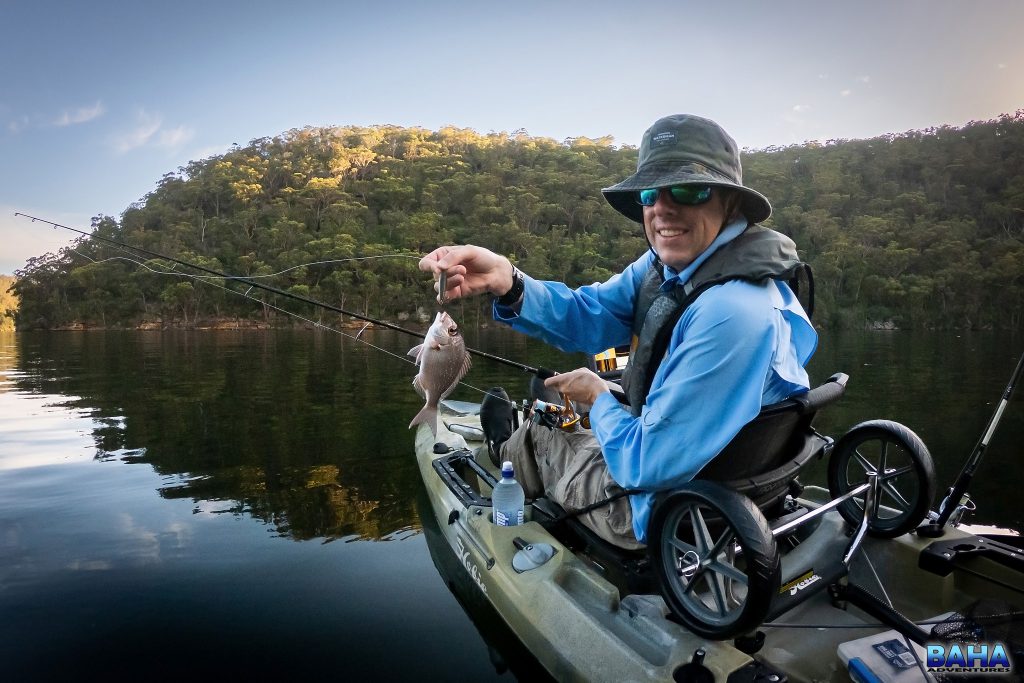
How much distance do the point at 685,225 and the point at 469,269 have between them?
3.98 feet

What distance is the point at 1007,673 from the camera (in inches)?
87.9

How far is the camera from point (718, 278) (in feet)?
7.46

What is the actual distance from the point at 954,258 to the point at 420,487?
6582 cm

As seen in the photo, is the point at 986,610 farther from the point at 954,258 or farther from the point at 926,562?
the point at 954,258

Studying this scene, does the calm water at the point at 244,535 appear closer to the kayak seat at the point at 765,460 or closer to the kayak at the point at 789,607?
the kayak at the point at 789,607

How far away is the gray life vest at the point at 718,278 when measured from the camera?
89.1 inches

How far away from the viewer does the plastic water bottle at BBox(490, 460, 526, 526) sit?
3.61 meters

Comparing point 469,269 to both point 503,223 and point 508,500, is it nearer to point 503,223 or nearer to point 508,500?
point 508,500

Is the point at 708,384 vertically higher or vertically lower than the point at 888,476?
higher

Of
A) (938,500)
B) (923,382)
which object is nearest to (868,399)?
(923,382)

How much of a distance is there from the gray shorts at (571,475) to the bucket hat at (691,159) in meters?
1.41

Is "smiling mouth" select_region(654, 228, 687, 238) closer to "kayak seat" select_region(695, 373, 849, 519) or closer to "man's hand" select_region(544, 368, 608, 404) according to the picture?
"man's hand" select_region(544, 368, 608, 404)

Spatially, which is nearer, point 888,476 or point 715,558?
point 715,558

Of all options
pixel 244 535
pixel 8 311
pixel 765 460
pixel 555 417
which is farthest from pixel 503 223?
pixel 765 460
